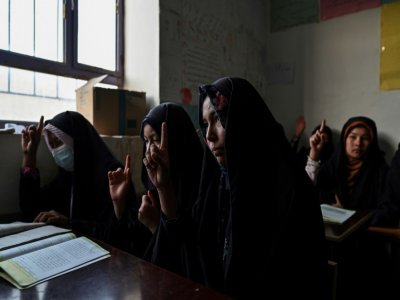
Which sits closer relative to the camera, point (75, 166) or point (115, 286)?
point (115, 286)

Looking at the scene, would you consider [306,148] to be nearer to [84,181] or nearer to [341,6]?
[341,6]

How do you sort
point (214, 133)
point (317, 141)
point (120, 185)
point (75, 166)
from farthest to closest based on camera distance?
1. point (317, 141)
2. point (75, 166)
3. point (120, 185)
4. point (214, 133)

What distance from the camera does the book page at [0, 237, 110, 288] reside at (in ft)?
2.72

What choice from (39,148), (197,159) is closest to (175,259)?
(197,159)

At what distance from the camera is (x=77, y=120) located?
170 cm

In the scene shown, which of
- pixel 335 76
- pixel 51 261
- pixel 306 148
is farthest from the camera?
pixel 306 148

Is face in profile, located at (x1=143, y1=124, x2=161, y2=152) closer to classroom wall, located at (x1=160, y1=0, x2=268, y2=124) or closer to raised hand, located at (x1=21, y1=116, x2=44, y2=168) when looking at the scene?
raised hand, located at (x1=21, y1=116, x2=44, y2=168)

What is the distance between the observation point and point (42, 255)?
0.96 meters

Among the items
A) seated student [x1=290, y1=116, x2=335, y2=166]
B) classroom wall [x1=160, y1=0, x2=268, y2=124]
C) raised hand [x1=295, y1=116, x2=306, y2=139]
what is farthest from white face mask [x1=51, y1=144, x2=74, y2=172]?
raised hand [x1=295, y1=116, x2=306, y2=139]

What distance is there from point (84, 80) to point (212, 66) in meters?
Answer: 1.11

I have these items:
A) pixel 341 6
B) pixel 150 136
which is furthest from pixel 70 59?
pixel 341 6

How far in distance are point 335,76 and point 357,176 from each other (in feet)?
3.65

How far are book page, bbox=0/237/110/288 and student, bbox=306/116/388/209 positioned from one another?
6.21 ft

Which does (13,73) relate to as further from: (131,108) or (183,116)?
(183,116)
